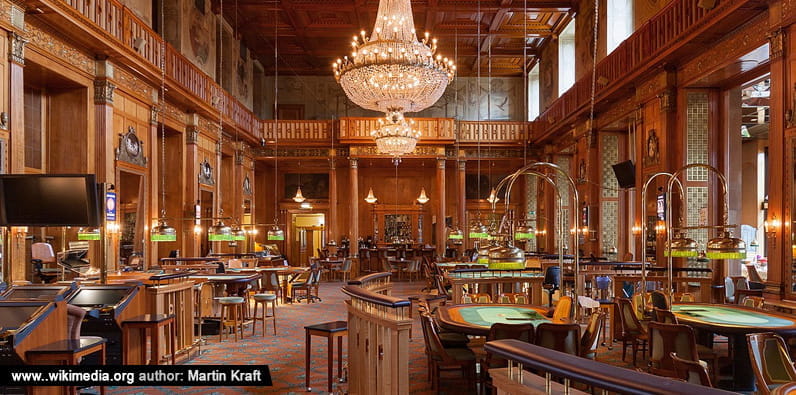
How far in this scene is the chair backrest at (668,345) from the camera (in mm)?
4520

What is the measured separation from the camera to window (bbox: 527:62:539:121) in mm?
21781

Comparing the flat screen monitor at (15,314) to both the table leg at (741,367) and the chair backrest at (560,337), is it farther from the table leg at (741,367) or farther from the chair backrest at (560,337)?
the table leg at (741,367)

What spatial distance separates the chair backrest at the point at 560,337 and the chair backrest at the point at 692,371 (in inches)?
30.1

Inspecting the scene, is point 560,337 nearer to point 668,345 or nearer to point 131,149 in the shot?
point 668,345

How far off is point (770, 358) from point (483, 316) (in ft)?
7.57

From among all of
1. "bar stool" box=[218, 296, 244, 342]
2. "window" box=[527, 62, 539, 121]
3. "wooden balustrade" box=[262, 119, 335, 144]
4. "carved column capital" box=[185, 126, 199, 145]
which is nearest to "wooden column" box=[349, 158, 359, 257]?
"wooden balustrade" box=[262, 119, 335, 144]

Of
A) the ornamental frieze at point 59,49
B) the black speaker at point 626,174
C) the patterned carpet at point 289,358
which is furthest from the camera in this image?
the black speaker at point 626,174

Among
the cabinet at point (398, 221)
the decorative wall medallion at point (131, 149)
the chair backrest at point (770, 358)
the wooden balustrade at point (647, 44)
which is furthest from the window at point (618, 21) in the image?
the chair backrest at point (770, 358)

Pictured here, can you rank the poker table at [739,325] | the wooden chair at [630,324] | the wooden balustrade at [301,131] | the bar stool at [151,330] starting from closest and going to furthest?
the poker table at [739,325] → the bar stool at [151,330] → the wooden chair at [630,324] → the wooden balustrade at [301,131]

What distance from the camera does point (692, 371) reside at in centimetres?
366

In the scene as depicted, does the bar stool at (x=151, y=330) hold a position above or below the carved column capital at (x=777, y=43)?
below

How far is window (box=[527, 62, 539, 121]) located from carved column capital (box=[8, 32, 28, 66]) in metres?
17.6

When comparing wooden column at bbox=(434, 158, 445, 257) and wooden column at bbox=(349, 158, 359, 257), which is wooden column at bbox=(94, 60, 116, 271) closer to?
wooden column at bbox=(349, 158, 359, 257)

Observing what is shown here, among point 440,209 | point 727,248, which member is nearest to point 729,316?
point 727,248
